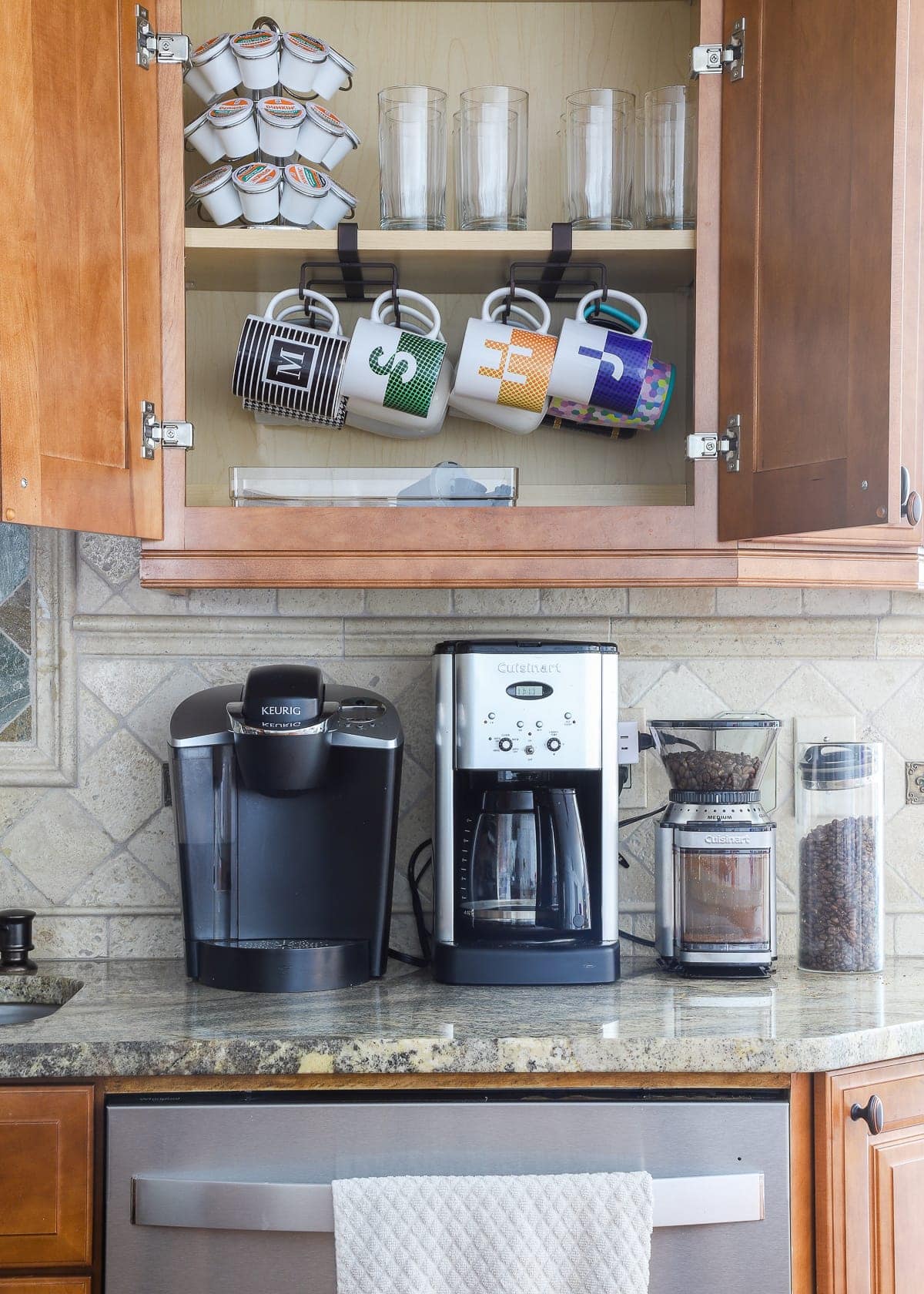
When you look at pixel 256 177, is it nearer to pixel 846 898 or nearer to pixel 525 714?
pixel 525 714

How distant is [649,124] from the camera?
156 centimetres

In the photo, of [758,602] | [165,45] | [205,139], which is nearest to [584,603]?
[758,602]

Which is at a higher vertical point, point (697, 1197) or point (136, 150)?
point (136, 150)

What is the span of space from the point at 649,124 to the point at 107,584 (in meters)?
0.98

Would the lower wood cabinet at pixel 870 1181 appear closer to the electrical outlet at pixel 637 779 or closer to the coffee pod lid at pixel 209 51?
the electrical outlet at pixel 637 779

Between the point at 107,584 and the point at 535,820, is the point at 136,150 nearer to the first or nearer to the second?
the point at 107,584

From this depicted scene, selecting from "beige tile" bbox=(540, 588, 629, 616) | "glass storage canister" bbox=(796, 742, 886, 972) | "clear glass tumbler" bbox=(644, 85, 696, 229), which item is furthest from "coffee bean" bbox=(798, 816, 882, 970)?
"clear glass tumbler" bbox=(644, 85, 696, 229)

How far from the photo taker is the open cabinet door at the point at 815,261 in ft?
3.94

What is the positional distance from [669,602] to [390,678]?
427 millimetres

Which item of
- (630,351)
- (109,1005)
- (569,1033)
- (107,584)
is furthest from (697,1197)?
(107,584)

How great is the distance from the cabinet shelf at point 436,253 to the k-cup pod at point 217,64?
0.19 meters

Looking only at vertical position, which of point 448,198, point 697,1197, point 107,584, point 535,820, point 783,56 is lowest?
point 697,1197

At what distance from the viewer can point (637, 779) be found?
177 centimetres

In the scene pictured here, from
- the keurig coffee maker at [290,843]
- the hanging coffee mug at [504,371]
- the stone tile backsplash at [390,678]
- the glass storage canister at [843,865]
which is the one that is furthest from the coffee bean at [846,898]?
the hanging coffee mug at [504,371]
